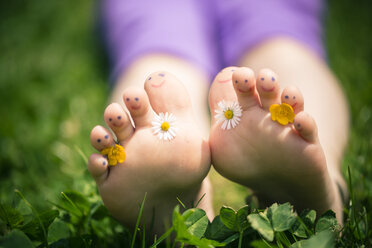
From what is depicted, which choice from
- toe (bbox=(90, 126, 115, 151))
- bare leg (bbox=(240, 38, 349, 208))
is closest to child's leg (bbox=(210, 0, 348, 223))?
bare leg (bbox=(240, 38, 349, 208))

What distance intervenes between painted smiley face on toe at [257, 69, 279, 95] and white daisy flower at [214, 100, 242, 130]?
70mm

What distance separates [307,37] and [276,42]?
0.14 metres

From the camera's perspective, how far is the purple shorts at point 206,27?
1.34 metres

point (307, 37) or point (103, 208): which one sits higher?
point (307, 37)

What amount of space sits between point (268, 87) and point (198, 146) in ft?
0.63

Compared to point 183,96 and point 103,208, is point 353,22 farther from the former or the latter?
point 103,208

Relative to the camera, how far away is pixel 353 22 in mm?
1931

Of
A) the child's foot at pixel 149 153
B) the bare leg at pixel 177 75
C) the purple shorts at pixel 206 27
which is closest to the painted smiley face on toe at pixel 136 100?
the child's foot at pixel 149 153

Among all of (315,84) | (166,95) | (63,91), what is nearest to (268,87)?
(166,95)

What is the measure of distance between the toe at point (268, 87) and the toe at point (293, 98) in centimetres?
2

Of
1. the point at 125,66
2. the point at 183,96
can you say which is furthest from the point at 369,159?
the point at 125,66

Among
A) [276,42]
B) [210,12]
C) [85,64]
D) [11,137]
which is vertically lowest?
[11,137]

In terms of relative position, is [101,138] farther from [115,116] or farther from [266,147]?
[266,147]

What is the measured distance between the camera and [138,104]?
2.35ft
